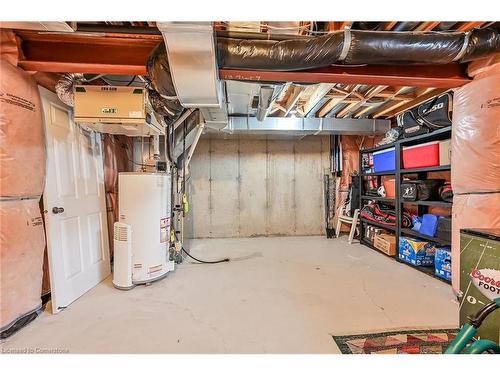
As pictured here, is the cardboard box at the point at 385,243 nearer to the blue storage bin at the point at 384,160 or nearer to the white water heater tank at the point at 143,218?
the blue storage bin at the point at 384,160

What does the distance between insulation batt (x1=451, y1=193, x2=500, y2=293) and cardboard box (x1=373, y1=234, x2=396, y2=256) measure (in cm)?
133

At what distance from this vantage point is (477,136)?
180cm

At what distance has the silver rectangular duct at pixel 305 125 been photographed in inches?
144

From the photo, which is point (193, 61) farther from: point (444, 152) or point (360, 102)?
point (444, 152)

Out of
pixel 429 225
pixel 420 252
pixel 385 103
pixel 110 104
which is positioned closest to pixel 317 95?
pixel 385 103

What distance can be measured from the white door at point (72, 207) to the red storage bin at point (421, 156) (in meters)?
3.97

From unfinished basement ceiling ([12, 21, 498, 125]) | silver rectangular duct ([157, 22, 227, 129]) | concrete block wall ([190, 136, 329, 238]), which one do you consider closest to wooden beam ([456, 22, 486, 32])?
unfinished basement ceiling ([12, 21, 498, 125])

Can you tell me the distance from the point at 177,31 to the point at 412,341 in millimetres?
2489

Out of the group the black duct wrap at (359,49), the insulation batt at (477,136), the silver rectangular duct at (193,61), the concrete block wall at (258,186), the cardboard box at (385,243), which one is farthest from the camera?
the concrete block wall at (258,186)

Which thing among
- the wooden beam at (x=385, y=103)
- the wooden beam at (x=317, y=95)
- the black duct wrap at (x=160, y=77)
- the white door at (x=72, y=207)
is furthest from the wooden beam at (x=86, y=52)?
the wooden beam at (x=385, y=103)

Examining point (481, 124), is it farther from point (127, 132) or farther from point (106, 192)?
point (106, 192)

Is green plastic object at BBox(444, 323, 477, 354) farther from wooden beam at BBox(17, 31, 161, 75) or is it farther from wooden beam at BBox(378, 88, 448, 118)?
wooden beam at BBox(378, 88, 448, 118)

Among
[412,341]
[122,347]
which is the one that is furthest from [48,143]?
[412,341]

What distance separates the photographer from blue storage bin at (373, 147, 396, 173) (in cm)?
347
